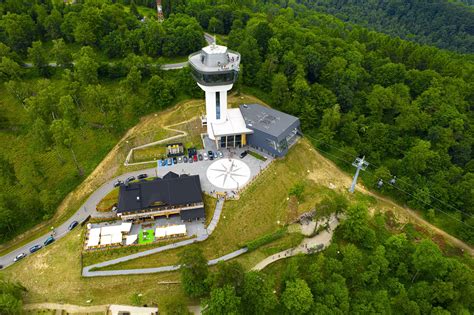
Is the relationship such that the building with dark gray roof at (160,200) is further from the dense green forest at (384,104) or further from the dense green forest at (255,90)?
the dense green forest at (384,104)

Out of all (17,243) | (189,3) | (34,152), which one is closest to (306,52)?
(189,3)

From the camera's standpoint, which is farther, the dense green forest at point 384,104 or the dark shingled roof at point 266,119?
the dark shingled roof at point 266,119

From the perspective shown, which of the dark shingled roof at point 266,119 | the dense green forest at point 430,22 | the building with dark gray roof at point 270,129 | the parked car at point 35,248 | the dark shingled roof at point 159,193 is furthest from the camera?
the dense green forest at point 430,22

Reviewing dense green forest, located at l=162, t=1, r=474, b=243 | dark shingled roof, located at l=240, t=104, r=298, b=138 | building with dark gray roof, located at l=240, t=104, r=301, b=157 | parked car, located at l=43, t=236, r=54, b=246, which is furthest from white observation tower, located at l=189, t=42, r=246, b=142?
parked car, located at l=43, t=236, r=54, b=246

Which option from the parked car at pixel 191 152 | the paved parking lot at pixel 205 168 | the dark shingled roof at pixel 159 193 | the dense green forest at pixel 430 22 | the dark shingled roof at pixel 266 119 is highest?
the dark shingled roof at pixel 266 119

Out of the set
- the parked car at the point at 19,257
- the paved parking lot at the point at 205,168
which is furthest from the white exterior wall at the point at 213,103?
the parked car at the point at 19,257

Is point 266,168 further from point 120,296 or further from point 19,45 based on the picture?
point 19,45

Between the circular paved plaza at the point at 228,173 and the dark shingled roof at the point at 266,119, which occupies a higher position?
the dark shingled roof at the point at 266,119
